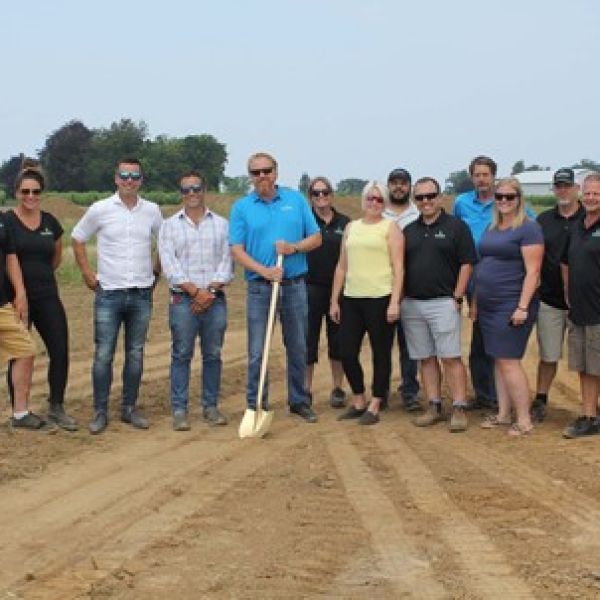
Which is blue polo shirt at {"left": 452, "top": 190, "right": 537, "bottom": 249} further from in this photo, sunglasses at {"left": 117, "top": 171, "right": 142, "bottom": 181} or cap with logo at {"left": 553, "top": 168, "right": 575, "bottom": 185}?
sunglasses at {"left": 117, "top": 171, "right": 142, "bottom": 181}

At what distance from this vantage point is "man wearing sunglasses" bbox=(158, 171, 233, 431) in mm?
7641

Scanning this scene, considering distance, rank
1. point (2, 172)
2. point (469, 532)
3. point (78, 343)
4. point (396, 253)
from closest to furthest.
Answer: point (469, 532), point (396, 253), point (78, 343), point (2, 172)

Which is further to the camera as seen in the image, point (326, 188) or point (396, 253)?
point (326, 188)

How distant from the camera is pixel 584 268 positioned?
7105mm

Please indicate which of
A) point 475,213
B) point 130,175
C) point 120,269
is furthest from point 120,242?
point 475,213

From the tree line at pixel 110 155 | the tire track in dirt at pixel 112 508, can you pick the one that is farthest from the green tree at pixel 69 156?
the tire track in dirt at pixel 112 508

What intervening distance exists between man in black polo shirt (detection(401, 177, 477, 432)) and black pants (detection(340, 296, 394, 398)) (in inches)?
8.0

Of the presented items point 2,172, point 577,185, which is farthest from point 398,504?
point 2,172

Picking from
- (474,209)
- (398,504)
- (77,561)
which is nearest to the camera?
(77,561)

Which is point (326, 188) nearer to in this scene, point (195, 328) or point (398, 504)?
point (195, 328)

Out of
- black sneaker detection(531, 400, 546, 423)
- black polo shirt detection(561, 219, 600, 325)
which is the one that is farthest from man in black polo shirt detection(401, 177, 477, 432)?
black polo shirt detection(561, 219, 600, 325)

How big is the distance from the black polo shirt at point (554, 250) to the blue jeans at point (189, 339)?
8.76 feet

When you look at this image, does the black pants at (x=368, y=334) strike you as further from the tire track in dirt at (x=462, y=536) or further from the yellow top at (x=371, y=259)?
the tire track in dirt at (x=462, y=536)

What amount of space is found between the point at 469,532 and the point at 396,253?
10.1ft
